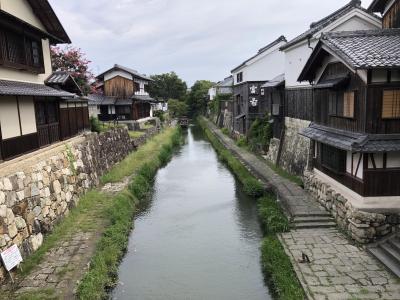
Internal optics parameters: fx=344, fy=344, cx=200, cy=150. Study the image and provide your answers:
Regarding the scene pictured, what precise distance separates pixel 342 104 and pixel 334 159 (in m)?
2.18

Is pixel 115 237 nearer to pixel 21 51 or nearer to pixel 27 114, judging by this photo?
pixel 27 114

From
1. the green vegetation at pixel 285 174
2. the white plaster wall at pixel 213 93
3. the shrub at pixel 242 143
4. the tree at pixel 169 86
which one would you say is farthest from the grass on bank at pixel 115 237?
the tree at pixel 169 86

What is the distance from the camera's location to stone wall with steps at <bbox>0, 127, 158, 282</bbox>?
10.2 meters

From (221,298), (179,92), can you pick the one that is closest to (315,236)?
(221,298)

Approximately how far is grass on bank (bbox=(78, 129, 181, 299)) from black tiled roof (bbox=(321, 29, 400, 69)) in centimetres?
949

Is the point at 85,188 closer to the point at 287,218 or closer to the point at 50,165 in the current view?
the point at 50,165

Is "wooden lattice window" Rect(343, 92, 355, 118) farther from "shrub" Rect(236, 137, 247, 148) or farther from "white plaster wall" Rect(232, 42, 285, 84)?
"white plaster wall" Rect(232, 42, 285, 84)

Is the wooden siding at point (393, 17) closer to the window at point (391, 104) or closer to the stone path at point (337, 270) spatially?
the window at point (391, 104)

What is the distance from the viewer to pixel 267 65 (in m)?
33.3

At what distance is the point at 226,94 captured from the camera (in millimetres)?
55688

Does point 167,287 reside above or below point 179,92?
below

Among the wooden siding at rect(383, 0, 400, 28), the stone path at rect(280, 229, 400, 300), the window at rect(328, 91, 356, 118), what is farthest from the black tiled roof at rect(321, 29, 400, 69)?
the stone path at rect(280, 229, 400, 300)

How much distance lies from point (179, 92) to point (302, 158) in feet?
237

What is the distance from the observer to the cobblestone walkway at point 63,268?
29.4 feet
